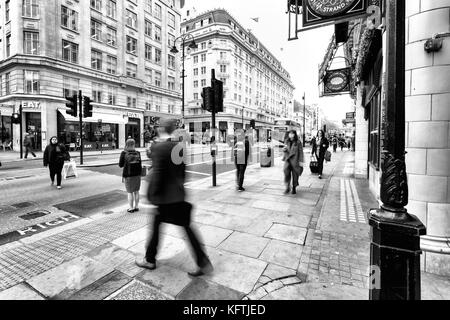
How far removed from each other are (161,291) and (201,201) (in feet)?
12.6

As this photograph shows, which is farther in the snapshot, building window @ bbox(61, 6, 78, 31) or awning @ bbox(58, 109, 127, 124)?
building window @ bbox(61, 6, 78, 31)

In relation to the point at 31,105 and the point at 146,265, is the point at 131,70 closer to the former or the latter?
the point at 31,105

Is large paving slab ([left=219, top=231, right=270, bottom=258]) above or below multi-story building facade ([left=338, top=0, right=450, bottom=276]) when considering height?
below

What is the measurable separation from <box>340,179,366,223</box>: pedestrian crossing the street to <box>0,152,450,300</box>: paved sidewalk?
4cm

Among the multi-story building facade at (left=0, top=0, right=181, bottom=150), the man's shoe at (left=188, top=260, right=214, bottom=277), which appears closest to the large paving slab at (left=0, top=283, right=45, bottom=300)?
the man's shoe at (left=188, top=260, right=214, bottom=277)

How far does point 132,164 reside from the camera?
5.55 metres

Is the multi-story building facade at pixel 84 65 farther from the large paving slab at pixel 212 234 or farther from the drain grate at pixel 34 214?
the large paving slab at pixel 212 234

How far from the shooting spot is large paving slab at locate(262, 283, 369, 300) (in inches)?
102

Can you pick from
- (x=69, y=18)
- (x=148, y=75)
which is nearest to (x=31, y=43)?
(x=69, y=18)

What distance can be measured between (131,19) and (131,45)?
3312mm

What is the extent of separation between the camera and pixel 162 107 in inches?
1475

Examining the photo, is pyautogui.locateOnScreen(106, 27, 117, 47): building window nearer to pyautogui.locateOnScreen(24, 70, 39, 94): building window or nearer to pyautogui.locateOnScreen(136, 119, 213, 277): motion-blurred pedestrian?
pyautogui.locateOnScreen(24, 70, 39, 94): building window

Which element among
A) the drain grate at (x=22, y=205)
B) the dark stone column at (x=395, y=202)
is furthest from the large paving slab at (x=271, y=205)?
the drain grate at (x=22, y=205)

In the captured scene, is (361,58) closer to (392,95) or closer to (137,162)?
(392,95)
